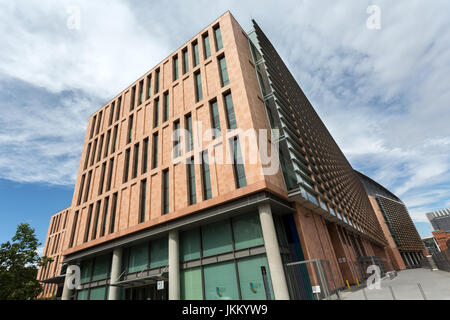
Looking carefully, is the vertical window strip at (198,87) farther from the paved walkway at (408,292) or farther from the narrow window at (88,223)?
the paved walkway at (408,292)

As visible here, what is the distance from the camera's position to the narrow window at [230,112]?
20.6 meters

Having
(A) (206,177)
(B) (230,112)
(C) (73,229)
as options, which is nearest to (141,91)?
(B) (230,112)

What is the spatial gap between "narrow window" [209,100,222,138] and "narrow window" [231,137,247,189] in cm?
198

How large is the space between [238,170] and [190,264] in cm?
864

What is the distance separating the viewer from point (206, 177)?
67.1ft

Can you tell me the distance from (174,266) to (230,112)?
14.0 meters

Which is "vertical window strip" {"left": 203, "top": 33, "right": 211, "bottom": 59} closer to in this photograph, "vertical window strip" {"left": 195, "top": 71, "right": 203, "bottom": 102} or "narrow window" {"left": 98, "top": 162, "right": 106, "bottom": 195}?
"vertical window strip" {"left": 195, "top": 71, "right": 203, "bottom": 102}

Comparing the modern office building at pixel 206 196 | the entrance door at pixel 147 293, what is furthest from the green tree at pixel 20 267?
the entrance door at pixel 147 293

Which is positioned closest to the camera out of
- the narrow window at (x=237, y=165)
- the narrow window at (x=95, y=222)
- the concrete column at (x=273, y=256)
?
the concrete column at (x=273, y=256)

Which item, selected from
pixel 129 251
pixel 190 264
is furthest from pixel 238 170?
pixel 129 251

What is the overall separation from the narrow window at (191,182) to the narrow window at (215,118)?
3507mm

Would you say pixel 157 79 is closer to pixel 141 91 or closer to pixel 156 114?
pixel 141 91

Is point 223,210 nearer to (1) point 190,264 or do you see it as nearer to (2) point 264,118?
(1) point 190,264
